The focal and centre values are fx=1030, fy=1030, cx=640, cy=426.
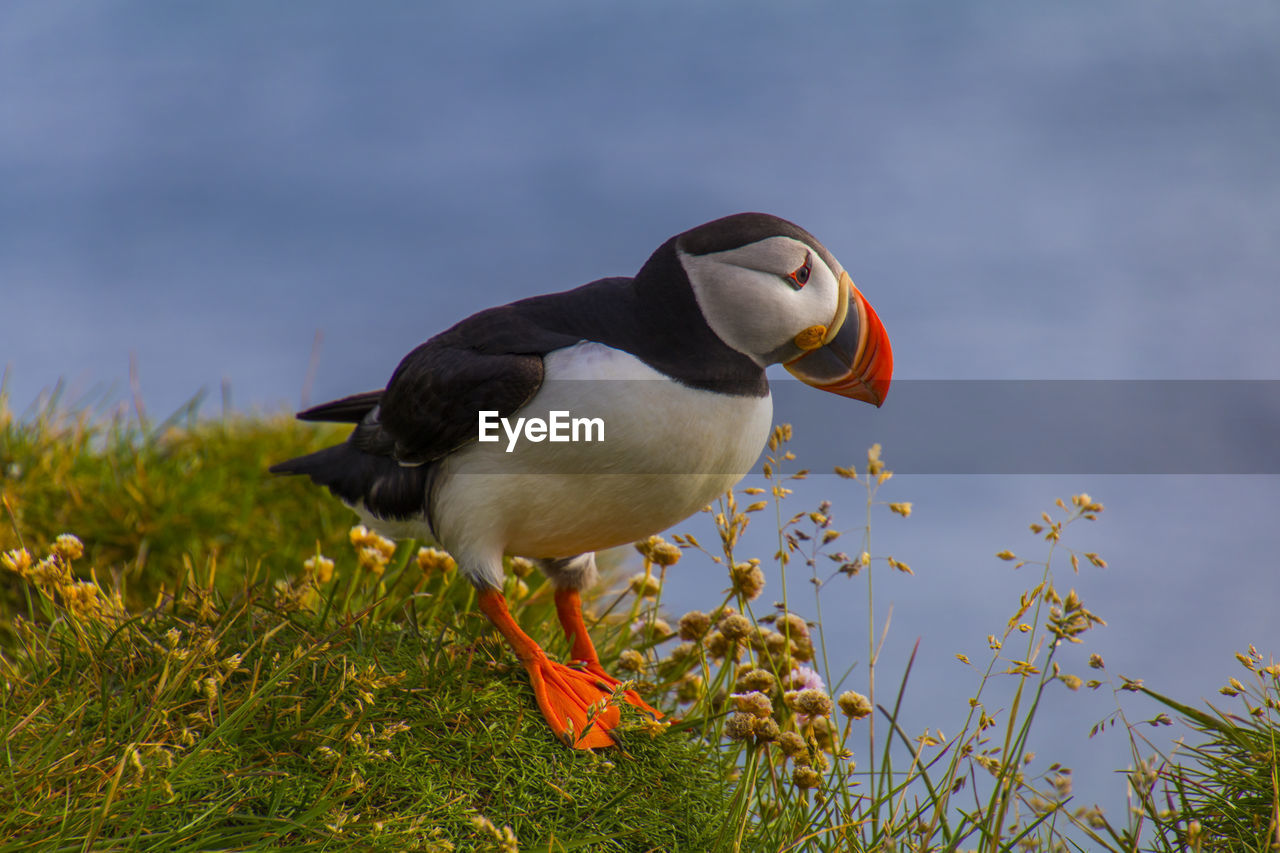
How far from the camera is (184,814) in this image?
338 cm

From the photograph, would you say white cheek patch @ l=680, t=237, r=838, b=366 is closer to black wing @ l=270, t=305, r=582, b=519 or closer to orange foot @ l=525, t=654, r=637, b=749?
black wing @ l=270, t=305, r=582, b=519

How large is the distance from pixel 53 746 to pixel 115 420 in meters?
6.55

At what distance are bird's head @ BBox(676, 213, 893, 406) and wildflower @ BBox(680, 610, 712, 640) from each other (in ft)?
3.97

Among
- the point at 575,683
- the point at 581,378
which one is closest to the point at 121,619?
the point at 575,683

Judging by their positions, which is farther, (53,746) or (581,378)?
(581,378)

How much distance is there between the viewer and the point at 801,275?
13.4 feet

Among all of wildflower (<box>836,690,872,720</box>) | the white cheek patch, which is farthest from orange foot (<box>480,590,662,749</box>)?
the white cheek patch

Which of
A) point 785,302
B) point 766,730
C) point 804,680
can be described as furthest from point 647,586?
point 785,302

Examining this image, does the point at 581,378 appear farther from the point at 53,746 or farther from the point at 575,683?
the point at 53,746

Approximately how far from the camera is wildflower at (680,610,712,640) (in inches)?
182

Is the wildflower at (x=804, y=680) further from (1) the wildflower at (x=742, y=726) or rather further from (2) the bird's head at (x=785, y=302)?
(2) the bird's head at (x=785, y=302)

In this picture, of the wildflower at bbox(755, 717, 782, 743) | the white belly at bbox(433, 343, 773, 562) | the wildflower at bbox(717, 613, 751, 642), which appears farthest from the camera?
the wildflower at bbox(717, 613, 751, 642)

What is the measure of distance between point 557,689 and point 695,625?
70 cm

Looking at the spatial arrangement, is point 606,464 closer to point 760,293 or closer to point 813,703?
point 760,293
